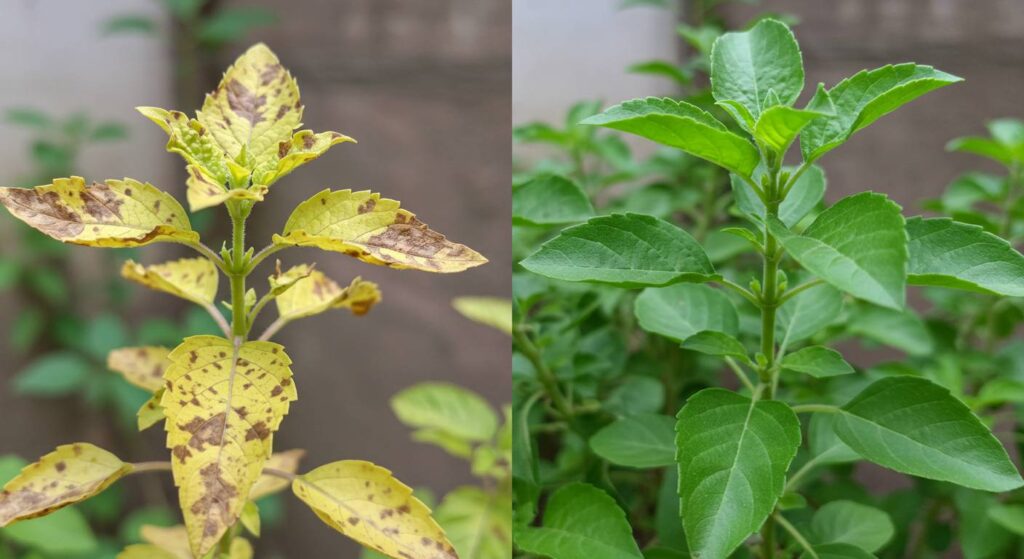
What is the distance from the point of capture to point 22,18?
1.12 meters

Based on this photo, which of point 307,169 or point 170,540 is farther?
point 307,169

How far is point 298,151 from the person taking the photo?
41 cm

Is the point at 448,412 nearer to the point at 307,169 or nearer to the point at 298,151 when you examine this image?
the point at 298,151

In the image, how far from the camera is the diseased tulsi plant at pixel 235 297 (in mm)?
350

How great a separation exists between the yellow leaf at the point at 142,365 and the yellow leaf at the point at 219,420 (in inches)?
5.7

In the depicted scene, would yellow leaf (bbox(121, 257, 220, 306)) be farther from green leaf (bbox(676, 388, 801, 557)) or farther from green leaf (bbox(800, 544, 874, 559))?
green leaf (bbox(800, 544, 874, 559))

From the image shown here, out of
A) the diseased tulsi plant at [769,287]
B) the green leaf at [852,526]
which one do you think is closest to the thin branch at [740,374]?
the diseased tulsi plant at [769,287]

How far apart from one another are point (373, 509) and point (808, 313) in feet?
1.08

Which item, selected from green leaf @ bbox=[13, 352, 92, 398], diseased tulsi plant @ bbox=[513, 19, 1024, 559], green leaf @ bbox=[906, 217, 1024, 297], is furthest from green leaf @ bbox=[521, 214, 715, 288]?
green leaf @ bbox=[13, 352, 92, 398]

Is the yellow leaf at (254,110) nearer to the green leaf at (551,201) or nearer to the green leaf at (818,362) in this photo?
the green leaf at (551,201)

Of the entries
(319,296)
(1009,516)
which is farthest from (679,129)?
(1009,516)

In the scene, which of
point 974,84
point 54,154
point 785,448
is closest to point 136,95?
point 54,154

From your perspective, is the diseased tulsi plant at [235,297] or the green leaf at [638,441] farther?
the green leaf at [638,441]

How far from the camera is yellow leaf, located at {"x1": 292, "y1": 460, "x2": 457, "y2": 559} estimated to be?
39 centimetres
